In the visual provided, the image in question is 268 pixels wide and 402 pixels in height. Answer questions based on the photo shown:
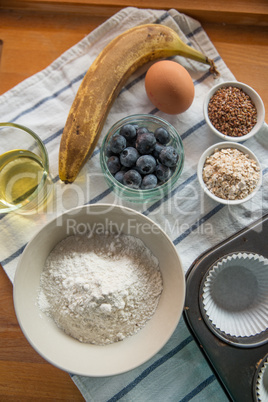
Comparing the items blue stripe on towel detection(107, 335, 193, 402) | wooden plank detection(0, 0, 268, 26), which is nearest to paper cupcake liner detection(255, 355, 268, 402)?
blue stripe on towel detection(107, 335, 193, 402)

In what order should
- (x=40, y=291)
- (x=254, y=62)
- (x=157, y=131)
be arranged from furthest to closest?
(x=254, y=62), (x=157, y=131), (x=40, y=291)

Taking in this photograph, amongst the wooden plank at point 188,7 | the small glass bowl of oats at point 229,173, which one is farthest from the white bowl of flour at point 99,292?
the wooden plank at point 188,7

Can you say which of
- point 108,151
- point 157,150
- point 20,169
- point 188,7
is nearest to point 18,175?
point 20,169

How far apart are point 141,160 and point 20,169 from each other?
1.02 ft

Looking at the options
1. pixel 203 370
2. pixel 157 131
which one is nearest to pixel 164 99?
pixel 157 131

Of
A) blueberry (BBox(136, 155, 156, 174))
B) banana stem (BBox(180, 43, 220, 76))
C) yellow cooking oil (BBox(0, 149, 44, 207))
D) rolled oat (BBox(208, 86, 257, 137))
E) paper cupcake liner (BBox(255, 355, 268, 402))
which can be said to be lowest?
paper cupcake liner (BBox(255, 355, 268, 402))

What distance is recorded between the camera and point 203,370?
2.85ft

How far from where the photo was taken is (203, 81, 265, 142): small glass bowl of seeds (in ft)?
2.97

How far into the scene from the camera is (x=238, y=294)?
88 cm

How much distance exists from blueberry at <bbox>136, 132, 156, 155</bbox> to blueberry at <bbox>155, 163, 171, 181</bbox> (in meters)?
0.04

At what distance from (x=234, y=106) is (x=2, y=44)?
634mm

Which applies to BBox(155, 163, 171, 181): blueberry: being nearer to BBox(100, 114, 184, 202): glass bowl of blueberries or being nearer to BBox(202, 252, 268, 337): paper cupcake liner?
BBox(100, 114, 184, 202): glass bowl of blueberries

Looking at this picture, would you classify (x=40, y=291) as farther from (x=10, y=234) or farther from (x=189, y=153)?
(x=189, y=153)

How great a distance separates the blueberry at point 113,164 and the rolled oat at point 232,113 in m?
0.26
